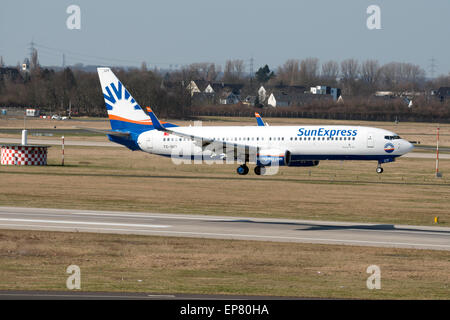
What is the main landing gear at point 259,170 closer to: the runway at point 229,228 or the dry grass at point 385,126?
the runway at point 229,228

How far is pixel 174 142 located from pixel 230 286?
40.5m

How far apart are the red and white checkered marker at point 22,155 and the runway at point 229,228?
28174 millimetres

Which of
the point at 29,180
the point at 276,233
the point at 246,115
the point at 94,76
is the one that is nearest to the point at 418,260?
the point at 276,233

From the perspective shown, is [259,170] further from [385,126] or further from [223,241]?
[385,126]

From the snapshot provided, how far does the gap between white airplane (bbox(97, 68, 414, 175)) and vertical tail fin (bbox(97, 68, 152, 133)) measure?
89 millimetres

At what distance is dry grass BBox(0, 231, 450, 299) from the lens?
78.2ft

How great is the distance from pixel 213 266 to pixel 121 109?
38826 mm

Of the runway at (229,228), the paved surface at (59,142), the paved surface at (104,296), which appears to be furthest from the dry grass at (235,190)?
the paved surface at (59,142)

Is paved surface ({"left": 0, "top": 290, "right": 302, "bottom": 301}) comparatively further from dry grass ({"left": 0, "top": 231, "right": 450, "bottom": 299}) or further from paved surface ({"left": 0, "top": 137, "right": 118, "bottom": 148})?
paved surface ({"left": 0, "top": 137, "right": 118, "bottom": 148})

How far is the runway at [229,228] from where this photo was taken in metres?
33.9

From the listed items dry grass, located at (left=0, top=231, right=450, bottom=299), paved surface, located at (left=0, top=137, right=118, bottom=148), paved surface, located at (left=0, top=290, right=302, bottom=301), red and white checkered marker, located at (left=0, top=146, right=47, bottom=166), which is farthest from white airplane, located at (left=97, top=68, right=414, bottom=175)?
paved surface, located at (left=0, top=290, right=302, bottom=301)

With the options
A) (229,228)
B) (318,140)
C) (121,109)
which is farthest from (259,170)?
(229,228)

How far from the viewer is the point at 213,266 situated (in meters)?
28.1
